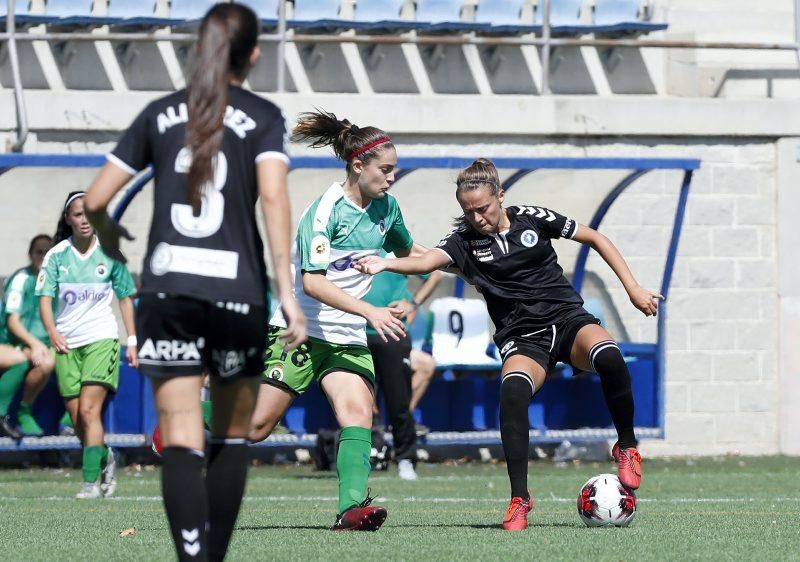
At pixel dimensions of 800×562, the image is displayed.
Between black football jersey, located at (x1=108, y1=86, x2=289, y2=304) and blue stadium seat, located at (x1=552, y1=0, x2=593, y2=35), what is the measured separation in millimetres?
10373

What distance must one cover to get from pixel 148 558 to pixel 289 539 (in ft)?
2.82

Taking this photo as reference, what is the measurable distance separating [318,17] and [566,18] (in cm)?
240

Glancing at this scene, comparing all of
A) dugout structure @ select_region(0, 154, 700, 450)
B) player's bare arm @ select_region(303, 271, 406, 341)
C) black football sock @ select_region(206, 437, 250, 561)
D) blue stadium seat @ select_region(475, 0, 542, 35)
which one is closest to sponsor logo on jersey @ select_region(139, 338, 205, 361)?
black football sock @ select_region(206, 437, 250, 561)

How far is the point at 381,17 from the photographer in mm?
14062

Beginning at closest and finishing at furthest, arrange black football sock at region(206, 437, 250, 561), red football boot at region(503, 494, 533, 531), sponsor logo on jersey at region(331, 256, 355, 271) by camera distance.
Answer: black football sock at region(206, 437, 250, 561) < red football boot at region(503, 494, 533, 531) < sponsor logo on jersey at region(331, 256, 355, 271)

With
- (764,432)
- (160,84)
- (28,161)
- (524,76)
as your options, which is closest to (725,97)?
(524,76)

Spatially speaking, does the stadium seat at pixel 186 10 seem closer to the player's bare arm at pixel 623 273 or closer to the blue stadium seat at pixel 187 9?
the blue stadium seat at pixel 187 9

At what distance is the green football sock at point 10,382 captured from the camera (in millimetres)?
11711

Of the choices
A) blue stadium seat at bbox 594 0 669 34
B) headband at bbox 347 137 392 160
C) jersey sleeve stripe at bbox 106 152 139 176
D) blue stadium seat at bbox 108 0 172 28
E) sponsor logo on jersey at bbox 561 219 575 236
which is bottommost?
sponsor logo on jersey at bbox 561 219 575 236

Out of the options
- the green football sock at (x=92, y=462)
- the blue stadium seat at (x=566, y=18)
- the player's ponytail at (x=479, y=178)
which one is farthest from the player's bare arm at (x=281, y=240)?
the blue stadium seat at (x=566, y=18)

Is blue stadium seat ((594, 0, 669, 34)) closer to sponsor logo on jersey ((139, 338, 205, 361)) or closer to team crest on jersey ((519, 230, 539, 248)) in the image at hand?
team crest on jersey ((519, 230, 539, 248))

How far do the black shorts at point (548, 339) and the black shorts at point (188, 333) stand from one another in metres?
2.85

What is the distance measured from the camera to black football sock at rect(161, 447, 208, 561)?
165 inches

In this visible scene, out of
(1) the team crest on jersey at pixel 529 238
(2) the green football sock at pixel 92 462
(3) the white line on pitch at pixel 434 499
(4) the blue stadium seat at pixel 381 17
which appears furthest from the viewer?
(4) the blue stadium seat at pixel 381 17
